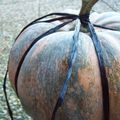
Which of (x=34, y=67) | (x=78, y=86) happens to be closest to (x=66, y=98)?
(x=78, y=86)

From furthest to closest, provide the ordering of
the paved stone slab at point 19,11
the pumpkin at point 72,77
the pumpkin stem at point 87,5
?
the paved stone slab at point 19,11 → the pumpkin stem at point 87,5 → the pumpkin at point 72,77

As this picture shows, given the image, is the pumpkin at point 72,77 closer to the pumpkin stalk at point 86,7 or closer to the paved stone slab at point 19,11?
the pumpkin stalk at point 86,7

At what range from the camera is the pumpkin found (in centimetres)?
219

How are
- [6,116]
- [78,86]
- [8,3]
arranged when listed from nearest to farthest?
[78,86], [6,116], [8,3]

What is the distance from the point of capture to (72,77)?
2.19 m

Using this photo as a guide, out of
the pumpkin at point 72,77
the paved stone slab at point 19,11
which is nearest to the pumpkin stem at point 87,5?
the pumpkin at point 72,77

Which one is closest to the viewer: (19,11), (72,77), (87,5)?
(72,77)

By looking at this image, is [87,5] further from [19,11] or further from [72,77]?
[19,11]

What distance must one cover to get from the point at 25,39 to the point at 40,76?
14.8 inches

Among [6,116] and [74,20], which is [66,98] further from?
[6,116]

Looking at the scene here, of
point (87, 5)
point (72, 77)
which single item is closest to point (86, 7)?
point (87, 5)

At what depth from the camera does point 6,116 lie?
126 inches

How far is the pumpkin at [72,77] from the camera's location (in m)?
2.19

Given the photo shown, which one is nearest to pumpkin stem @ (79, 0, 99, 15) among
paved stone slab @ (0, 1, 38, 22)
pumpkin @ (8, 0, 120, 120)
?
pumpkin @ (8, 0, 120, 120)
